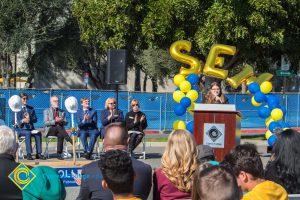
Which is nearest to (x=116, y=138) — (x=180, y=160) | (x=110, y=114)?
(x=180, y=160)

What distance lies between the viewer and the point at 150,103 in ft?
87.9

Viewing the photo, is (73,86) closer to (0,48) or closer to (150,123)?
(0,48)

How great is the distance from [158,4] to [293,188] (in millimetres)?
16543

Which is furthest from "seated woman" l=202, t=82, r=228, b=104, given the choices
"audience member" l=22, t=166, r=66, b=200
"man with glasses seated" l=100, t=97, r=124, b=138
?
"audience member" l=22, t=166, r=66, b=200

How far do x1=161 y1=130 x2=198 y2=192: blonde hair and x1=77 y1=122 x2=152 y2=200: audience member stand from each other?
19 cm

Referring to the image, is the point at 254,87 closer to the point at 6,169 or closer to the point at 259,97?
the point at 259,97

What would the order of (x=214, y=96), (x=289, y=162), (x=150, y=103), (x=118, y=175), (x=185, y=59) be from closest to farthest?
(x=118, y=175), (x=289, y=162), (x=214, y=96), (x=185, y=59), (x=150, y=103)

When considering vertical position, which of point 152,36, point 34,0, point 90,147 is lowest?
point 90,147

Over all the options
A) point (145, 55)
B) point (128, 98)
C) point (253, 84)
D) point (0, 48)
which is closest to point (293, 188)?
point (253, 84)

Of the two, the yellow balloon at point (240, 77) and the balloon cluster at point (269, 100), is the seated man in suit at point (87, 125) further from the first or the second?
the balloon cluster at point (269, 100)

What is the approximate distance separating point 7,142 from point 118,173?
121 centimetres

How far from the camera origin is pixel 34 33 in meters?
36.0

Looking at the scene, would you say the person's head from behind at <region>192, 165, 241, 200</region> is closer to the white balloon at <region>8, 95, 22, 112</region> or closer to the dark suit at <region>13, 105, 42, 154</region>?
the white balloon at <region>8, 95, 22, 112</region>

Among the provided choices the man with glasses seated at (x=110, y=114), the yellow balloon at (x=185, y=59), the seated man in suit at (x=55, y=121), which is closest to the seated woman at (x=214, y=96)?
the yellow balloon at (x=185, y=59)
